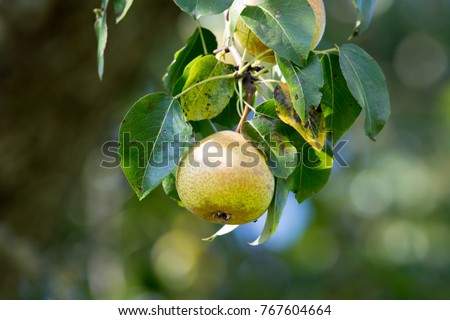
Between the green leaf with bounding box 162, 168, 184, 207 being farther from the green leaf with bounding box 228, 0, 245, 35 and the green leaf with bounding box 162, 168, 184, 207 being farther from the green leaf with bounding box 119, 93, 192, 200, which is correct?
the green leaf with bounding box 228, 0, 245, 35

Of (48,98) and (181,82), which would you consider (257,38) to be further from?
(48,98)

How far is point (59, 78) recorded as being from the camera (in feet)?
9.26

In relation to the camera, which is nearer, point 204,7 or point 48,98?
point 204,7

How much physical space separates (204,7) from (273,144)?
11.1 inches

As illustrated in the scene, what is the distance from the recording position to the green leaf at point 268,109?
4.24ft

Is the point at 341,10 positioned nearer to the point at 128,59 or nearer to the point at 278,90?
the point at 128,59

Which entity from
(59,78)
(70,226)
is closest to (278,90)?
(59,78)

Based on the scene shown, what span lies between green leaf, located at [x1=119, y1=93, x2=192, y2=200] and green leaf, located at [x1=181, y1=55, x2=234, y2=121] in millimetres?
65

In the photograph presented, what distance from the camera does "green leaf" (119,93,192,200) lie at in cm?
121

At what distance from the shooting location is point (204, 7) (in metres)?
1.15

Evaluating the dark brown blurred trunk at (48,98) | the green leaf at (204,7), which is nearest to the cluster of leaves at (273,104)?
the green leaf at (204,7)

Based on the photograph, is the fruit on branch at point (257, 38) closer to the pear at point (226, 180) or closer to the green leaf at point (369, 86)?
the green leaf at point (369, 86)

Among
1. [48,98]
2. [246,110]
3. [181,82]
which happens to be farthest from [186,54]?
[48,98]
